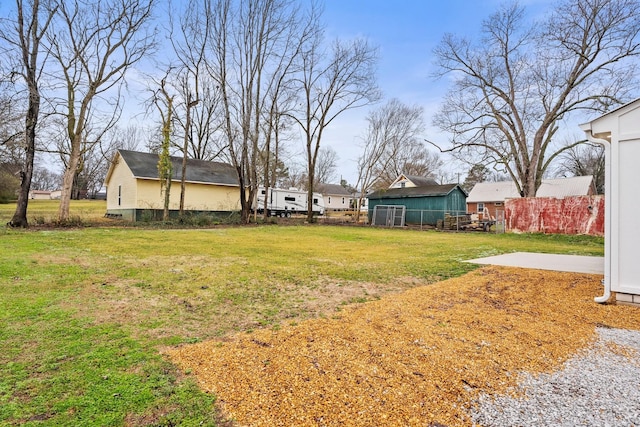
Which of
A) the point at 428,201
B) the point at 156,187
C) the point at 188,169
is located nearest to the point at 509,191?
the point at 428,201

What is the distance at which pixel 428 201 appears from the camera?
857 inches

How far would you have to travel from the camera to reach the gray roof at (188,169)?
17812 millimetres

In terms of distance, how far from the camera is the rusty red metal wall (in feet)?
43.2

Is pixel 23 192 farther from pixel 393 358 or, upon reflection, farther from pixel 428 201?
pixel 428 201

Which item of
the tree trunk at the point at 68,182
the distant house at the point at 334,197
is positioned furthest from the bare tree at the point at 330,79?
the distant house at the point at 334,197

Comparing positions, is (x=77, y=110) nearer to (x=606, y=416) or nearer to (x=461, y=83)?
(x=606, y=416)

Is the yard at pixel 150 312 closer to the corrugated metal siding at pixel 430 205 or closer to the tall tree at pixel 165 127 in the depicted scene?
the tall tree at pixel 165 127

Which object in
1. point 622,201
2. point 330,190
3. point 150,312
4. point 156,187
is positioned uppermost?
point 330,190

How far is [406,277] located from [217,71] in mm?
16398

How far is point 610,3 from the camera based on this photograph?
1415cm

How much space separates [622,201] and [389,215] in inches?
726

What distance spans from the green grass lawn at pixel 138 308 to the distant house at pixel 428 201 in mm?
14607

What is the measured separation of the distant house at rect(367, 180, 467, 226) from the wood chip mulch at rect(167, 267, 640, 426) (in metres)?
17.2

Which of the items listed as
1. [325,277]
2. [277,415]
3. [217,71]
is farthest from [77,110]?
[277,415]
